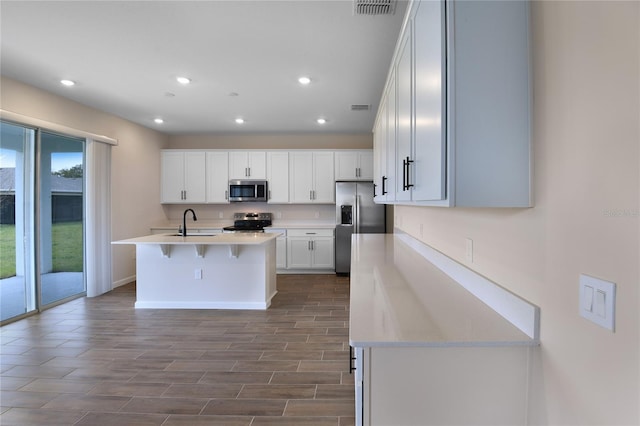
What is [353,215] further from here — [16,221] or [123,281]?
[16,221]

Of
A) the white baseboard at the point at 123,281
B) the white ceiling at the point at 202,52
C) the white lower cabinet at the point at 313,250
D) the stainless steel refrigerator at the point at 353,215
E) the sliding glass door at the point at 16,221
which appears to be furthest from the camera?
the white lower cabinet at the point at 313,250

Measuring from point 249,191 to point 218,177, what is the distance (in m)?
0.67

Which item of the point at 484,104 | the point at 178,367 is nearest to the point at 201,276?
the point at 178,367

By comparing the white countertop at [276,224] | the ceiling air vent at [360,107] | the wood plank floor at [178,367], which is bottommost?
the wood plank floor at [178,367]

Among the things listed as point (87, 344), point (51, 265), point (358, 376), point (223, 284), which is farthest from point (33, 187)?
point (358, 376)

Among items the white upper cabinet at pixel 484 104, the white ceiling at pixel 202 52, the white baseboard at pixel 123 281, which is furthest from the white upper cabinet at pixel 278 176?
the white upper cabinet at pixel 484 104

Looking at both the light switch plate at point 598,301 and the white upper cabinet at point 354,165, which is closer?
the light switch plate at point 598,301

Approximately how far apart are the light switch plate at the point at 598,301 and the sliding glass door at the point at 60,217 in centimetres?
508

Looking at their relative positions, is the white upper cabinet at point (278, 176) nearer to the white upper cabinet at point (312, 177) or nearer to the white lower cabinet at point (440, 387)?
the white upper cabinet at point (312, 177)

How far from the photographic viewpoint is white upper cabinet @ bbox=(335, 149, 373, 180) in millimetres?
6320

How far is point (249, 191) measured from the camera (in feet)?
20.9

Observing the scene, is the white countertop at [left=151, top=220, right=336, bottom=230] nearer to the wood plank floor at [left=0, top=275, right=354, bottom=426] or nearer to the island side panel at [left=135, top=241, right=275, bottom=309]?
the island side panel at [left=135, top=241, right=275, bottom=309]

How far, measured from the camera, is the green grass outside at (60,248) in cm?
371

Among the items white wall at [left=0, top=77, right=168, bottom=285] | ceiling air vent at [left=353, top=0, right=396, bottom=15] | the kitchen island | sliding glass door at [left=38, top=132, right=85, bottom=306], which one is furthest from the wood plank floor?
ceiling air vent at [left=353, top=0, right=396, bottom=15]
